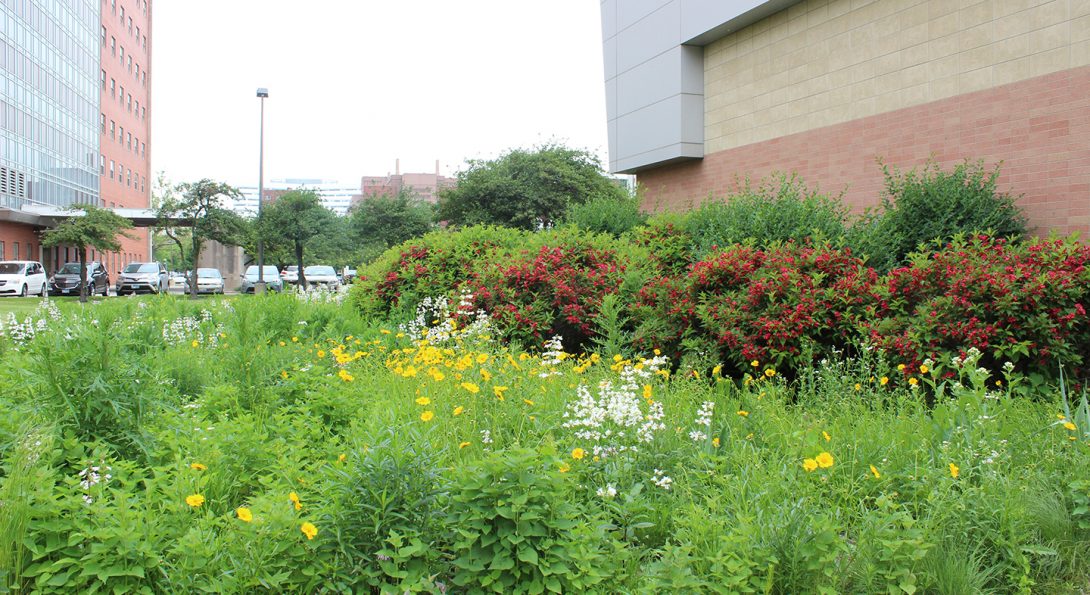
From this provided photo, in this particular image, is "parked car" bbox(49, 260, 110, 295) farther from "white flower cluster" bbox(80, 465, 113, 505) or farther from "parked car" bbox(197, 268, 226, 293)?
"white flower cluster" bbox(80, 465, 113, 505)

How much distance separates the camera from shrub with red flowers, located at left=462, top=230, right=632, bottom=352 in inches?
302

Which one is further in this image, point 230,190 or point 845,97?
point 230,190

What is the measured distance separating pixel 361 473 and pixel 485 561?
0.56 m

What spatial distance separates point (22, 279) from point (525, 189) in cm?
2206

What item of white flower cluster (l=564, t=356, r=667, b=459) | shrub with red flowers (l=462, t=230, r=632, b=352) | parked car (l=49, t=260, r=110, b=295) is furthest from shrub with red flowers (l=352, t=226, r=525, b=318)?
parked car (l=49, t=260, r=110, b=295)

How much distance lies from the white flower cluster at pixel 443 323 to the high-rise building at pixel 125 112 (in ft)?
185

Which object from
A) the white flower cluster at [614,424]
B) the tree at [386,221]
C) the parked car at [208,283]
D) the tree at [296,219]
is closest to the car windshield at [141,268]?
the parked car at [208,283]

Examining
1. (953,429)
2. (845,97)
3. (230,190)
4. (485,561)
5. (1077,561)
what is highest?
(230,190)

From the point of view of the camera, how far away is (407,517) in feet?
8.83

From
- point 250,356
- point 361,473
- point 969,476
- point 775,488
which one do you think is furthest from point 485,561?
point 250,356

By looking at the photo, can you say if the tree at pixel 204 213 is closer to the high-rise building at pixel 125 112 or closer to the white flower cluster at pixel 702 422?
the high-rise building at pixel 125 112

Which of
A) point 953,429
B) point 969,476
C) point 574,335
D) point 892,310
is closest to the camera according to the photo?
point 969,476

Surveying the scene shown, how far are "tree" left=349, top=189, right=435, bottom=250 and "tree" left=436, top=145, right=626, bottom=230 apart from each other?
676 inches

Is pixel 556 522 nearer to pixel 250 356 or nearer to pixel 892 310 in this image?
pixel 250 356
